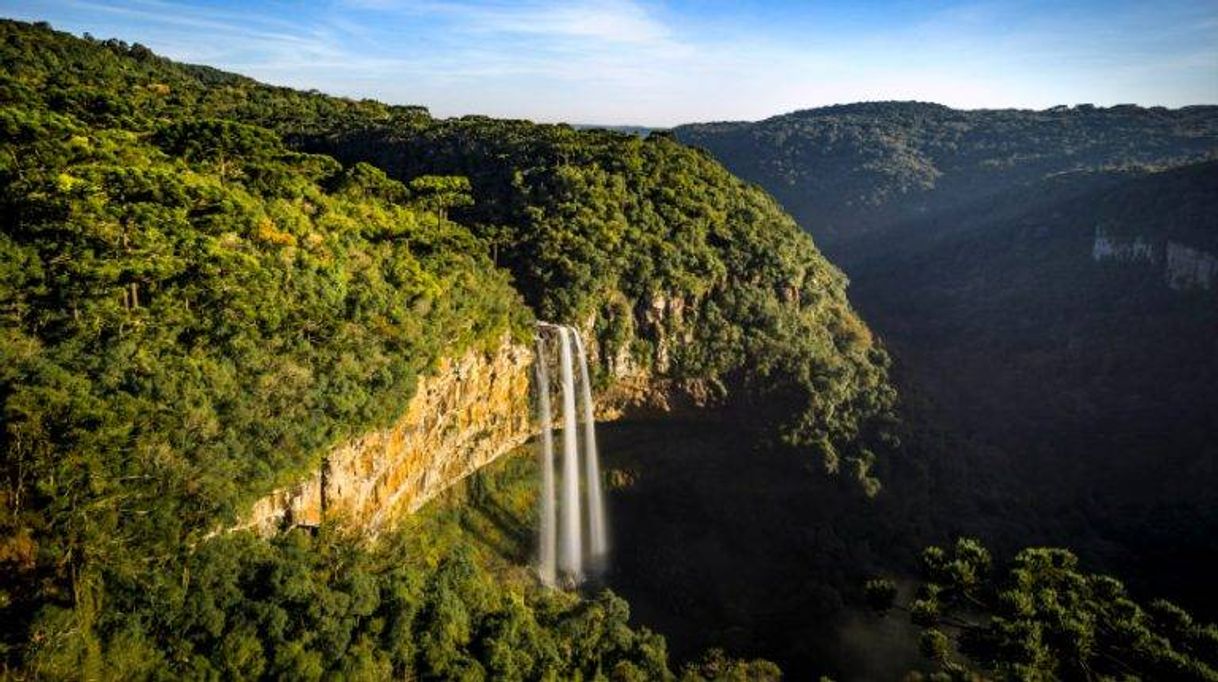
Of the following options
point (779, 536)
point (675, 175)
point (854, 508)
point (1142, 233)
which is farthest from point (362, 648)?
point (1142, 233)

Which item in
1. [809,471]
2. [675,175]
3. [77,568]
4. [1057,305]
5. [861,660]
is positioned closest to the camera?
[77,568]

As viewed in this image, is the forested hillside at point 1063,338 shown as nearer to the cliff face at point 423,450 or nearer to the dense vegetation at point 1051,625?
the dense vegetation at point 1051,625

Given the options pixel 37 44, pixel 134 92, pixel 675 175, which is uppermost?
pixel 37 44

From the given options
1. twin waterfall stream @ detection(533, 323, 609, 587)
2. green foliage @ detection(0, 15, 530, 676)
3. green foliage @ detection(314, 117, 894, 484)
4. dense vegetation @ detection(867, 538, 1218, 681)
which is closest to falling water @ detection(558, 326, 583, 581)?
twin waterfall stream @ detection(533, 323, 609, 587)

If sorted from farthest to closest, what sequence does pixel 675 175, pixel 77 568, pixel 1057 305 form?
pixel 1057 305, pixel 675 175, pixel 77 568

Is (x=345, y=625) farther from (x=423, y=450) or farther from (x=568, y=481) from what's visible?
(x=568, y=481)

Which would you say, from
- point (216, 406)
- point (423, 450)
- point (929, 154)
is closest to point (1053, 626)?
point (216, 406)

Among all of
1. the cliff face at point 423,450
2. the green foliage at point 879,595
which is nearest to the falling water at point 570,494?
the cliff face at point 423,450

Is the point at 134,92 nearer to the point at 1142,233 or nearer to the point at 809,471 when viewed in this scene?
the point at 809,471
